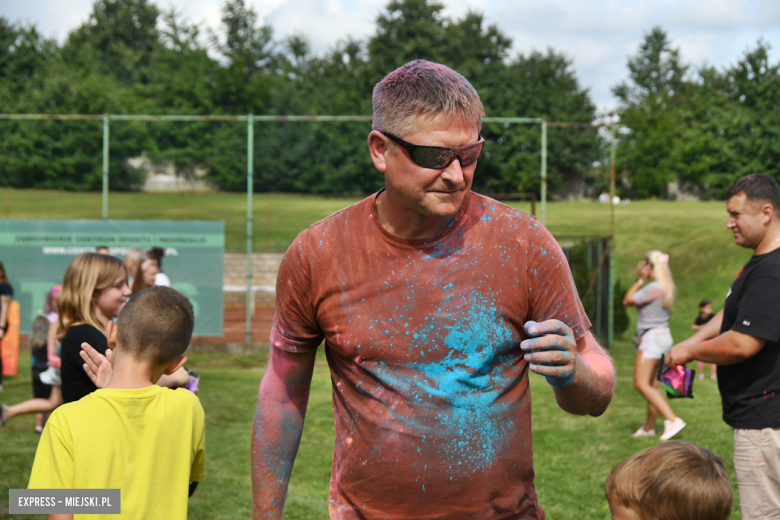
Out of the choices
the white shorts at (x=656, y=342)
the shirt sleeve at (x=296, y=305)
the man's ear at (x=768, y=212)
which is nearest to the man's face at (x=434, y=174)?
the shirt sleeve at (x=296, y=305)

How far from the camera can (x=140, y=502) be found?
9.09ft

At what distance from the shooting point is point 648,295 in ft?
27.5

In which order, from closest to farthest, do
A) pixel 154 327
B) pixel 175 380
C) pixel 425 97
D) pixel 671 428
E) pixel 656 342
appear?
pixel 425 97 < pixel 154 327 < pixel 175 380 < pixel 671 428 < pixel 656 342

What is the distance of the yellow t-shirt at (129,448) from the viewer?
2.63 meters

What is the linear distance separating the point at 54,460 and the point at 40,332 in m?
5.24

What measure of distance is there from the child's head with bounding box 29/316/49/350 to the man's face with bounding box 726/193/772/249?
6.23 metres

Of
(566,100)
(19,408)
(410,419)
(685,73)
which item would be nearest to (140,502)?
(410,419)

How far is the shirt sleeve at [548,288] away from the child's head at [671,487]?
2.38 ft

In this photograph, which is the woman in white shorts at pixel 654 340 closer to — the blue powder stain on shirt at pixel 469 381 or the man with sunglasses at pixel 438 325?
the man with sunglasses at pixel 438 325

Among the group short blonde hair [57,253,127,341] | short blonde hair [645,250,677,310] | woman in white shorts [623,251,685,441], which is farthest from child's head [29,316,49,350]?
short blonde hair [645,250,677,310]

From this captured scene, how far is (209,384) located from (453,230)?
8.84m

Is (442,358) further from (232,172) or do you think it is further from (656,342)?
(232,172)

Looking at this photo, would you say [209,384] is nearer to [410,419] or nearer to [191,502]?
[191,502]

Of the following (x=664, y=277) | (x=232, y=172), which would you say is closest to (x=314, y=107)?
(x=232, y=172)
